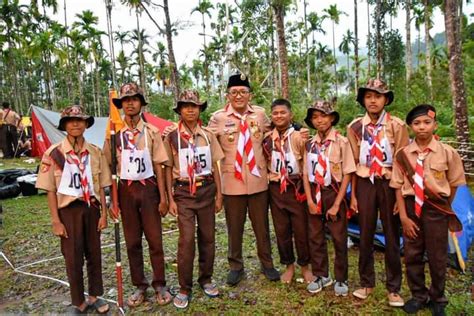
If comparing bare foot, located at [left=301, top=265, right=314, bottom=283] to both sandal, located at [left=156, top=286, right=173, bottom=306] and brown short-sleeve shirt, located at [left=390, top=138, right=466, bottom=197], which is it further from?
brown short-sleeve shirt, located at [left=390, top=138, right=466, bottom=197]

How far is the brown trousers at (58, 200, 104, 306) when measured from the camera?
3.20 m

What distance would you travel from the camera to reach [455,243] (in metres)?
3.47

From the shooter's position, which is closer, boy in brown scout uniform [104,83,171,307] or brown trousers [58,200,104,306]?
brown trousers [58,200,104,306]

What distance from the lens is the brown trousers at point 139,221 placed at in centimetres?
Answer: 332

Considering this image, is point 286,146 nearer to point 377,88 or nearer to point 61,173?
point 377,88

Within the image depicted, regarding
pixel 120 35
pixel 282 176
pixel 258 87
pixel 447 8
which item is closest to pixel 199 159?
pixel 282 176

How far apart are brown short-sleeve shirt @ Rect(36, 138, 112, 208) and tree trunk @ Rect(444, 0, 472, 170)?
6.11m

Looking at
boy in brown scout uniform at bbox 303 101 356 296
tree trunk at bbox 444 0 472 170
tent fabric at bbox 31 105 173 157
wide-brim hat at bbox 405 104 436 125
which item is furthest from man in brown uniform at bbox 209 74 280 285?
tent fabric at bbox 31 105 173 157

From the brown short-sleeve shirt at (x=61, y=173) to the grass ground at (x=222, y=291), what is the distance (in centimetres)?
110

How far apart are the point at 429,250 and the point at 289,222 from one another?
47.1 inches

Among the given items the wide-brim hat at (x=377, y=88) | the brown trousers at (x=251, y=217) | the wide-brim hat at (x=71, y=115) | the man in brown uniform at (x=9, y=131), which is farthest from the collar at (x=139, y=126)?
the man in brown uniform at (x=9, y=131)

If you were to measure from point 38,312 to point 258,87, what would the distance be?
562 inches

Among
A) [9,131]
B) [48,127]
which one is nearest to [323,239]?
[48,127]

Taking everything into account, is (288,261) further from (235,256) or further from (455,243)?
(455,243)
